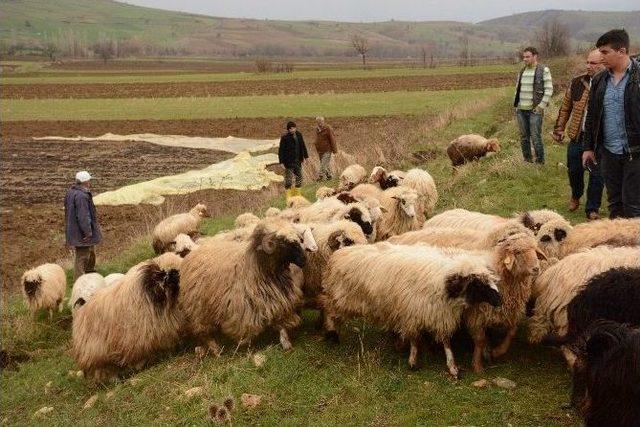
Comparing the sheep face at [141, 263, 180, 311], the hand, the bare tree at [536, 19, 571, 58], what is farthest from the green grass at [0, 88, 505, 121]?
the sheep face at [141, 263, 180, 311]

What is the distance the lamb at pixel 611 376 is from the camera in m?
3.84

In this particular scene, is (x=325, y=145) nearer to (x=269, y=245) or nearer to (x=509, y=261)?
(x=269, y=245)

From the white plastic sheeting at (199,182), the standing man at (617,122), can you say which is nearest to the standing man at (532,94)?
the standing man at (617,122)

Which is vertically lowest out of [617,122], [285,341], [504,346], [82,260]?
[82,260]

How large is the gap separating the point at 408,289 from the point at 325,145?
13.8m

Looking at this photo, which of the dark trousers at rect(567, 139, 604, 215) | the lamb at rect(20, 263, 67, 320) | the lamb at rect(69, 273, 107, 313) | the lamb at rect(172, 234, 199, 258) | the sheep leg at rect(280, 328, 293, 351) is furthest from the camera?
the lamb at rect(20, 263, 67, 320)

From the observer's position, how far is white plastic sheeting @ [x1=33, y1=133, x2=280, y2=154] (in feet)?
101

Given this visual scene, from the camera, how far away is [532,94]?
1231 centimetres

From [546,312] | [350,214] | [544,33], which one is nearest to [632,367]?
[546,312]

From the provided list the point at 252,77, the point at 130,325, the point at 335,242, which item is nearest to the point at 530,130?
the point at 335,242

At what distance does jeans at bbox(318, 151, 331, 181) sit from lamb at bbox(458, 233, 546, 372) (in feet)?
46.5

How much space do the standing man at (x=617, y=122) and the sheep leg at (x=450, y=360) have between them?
117 inches

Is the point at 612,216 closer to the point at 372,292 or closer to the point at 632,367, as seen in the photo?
the point at 372,292

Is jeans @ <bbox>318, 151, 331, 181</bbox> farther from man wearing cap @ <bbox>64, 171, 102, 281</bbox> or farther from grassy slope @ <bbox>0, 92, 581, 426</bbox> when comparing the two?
grassy slope @ <bbox>0, 92, 581, 426</bbox>
